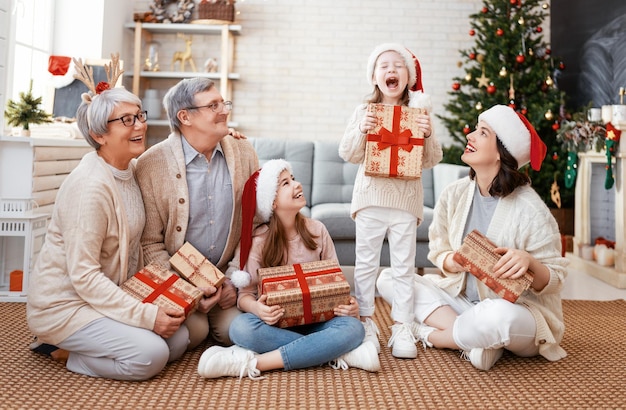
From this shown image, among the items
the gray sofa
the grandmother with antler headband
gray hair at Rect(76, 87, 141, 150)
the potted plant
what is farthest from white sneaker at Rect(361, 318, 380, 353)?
the potted plant

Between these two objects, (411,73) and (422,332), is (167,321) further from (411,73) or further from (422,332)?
(411,73)

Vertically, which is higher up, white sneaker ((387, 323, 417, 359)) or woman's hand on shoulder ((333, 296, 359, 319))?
woman's hand on shoulder ((333, 296, 359, 319))

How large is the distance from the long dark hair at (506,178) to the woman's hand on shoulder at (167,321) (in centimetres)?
126

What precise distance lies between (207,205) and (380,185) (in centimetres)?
71

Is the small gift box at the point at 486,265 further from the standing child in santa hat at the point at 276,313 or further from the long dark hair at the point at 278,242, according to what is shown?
the long dark hair at the point at 278,242

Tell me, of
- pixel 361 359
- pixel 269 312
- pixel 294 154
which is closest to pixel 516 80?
pixel 294 154

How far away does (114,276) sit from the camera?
7.09ft

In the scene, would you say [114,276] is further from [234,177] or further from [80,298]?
[234,177]

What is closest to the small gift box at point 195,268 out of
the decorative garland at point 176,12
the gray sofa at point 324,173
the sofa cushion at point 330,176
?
the gray sofa at point 324,173

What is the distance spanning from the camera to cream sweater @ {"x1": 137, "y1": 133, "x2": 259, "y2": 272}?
93.9 inches

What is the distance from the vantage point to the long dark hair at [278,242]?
2377 mm

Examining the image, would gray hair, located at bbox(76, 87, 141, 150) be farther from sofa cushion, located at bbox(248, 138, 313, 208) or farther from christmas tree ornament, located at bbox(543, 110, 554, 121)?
christmas tree ornament, located at bbox(543, 110, 554, 121)

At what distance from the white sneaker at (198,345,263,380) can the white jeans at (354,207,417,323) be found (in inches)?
23.3

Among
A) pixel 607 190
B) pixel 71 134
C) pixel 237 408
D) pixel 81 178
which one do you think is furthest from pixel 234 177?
pixel 607 190
